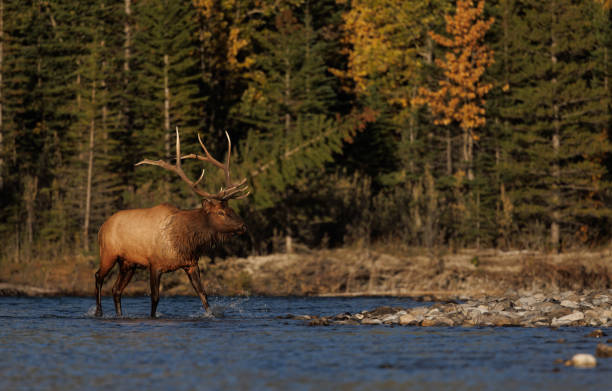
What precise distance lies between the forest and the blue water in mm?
12414

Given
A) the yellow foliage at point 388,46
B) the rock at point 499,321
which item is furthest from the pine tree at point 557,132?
the rock at point 499,321

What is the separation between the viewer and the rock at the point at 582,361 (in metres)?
12.9

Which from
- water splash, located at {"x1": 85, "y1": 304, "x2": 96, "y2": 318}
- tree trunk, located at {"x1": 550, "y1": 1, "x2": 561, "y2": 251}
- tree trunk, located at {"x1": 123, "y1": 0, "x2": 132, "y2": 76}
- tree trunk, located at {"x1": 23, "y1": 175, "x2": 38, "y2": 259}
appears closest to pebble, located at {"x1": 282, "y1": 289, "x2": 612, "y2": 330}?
water splash, located at {"x1": 85, "y1": 304, "x2": 96, "y2": 318}

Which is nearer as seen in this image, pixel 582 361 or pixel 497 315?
pixel 582 361

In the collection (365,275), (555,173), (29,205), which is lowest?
(365,275)

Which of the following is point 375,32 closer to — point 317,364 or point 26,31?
point 26,31

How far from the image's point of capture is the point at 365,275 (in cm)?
2953

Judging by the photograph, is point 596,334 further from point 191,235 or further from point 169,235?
point 169,235

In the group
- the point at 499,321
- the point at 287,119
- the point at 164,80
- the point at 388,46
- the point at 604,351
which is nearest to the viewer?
the point at 604,351

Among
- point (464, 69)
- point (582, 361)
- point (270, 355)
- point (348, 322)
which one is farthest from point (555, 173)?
point (270, 355)

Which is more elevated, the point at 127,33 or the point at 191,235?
the point at 127,33

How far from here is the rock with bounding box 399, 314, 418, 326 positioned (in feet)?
61.1

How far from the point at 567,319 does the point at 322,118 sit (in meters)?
14.2

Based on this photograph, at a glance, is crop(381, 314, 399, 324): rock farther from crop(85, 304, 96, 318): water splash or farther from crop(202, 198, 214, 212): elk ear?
crop(85, 304, 96, 318): water splash
